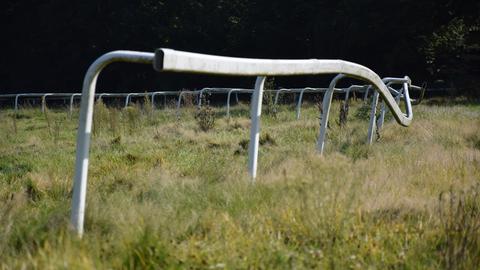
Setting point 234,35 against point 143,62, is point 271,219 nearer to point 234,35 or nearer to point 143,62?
point 143,62

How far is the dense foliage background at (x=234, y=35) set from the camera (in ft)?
95.1

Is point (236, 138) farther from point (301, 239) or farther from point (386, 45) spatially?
point (386, 45)

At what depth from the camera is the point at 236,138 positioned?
10031 mm

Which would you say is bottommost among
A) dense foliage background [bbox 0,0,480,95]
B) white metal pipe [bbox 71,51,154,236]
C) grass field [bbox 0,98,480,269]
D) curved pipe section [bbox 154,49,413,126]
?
grass field [bbox 0,98,480,269]

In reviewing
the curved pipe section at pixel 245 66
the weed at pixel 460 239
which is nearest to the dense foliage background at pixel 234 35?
the curved pipe section at pixel 245 66

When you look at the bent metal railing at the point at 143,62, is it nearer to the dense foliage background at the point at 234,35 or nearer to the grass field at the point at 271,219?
the grass field at the point at 271,219

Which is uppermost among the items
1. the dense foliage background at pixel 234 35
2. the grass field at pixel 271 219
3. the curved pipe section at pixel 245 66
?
the dense foliage background at pixel 234 35

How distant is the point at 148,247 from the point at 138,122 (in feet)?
36.7

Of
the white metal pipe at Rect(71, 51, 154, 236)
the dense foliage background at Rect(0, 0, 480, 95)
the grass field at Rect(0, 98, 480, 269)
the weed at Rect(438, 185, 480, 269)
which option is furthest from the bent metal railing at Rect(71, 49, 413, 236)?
the dense foliage background at Rect(0, 0, 480, 95)

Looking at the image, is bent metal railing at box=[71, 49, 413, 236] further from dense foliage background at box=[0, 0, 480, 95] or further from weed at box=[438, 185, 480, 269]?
dense foliage background at box=[0, 0, 480, 95]

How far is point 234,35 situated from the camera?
3884 cm

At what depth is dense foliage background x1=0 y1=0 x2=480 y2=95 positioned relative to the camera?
29000 millimetres

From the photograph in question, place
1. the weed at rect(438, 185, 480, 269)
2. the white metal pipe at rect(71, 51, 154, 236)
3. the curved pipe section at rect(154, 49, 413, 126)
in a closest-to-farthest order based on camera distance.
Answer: the curved pipe section at rect(154, 49, 413, 126)
the weed at rect(438, 185, 480, 269)
the white metal pipe at rect(71, 51, 154, 236)

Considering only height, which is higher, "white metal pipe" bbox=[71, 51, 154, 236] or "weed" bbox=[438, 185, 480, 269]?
"white metal pipe" bbox=[71, 51, 154, 236]
